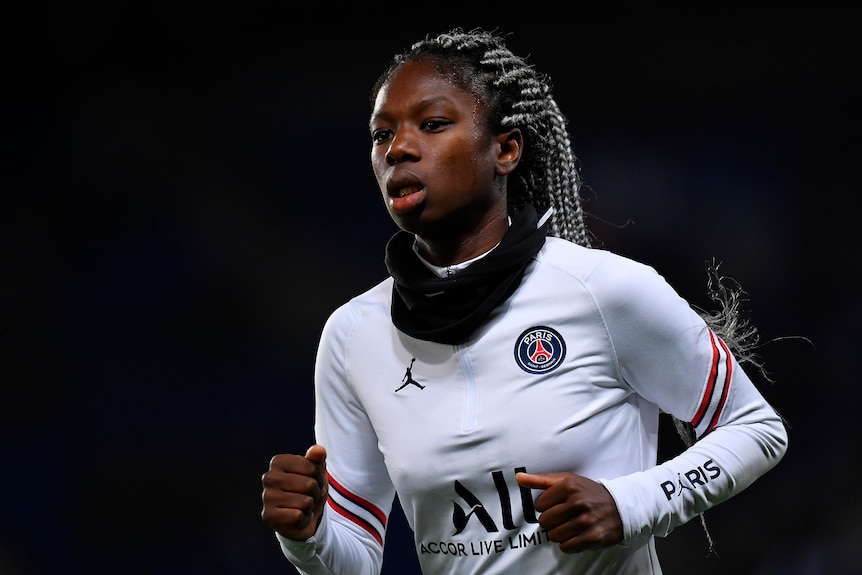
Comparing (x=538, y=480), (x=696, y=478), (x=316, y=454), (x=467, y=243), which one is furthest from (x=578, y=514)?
(x=467, y=243)

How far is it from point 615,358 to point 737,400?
6.6 inches

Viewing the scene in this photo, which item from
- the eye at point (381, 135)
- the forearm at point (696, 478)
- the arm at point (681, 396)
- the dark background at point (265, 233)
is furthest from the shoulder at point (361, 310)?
the dark background at point (265, 233)

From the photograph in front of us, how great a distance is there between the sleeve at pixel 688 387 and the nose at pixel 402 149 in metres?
0.29

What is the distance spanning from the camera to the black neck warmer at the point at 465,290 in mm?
1345

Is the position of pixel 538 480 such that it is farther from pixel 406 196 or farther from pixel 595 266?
pixel 406 196

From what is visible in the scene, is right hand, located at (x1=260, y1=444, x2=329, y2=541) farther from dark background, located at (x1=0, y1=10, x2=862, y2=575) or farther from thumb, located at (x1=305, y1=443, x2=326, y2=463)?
dark background, located at (x1=0, y1=10, x2=862, y2=575)

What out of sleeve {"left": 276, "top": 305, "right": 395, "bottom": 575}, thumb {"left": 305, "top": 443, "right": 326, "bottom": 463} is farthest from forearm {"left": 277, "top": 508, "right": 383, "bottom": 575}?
thumb {"left": 305, "top": 443, "right": 326, "bottom": 463}

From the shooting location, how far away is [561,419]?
1.29m

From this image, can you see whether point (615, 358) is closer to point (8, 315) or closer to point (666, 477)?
point (666, 477)

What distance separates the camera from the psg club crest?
1327mm

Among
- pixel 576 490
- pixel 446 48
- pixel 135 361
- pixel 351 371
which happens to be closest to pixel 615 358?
pixel 576 490

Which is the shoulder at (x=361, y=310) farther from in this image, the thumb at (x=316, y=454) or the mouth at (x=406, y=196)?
the thumb at (x=316, y=454)

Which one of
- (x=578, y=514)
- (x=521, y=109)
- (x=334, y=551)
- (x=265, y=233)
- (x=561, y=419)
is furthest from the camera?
(x=265, y=233)

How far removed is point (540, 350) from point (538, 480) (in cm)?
19
